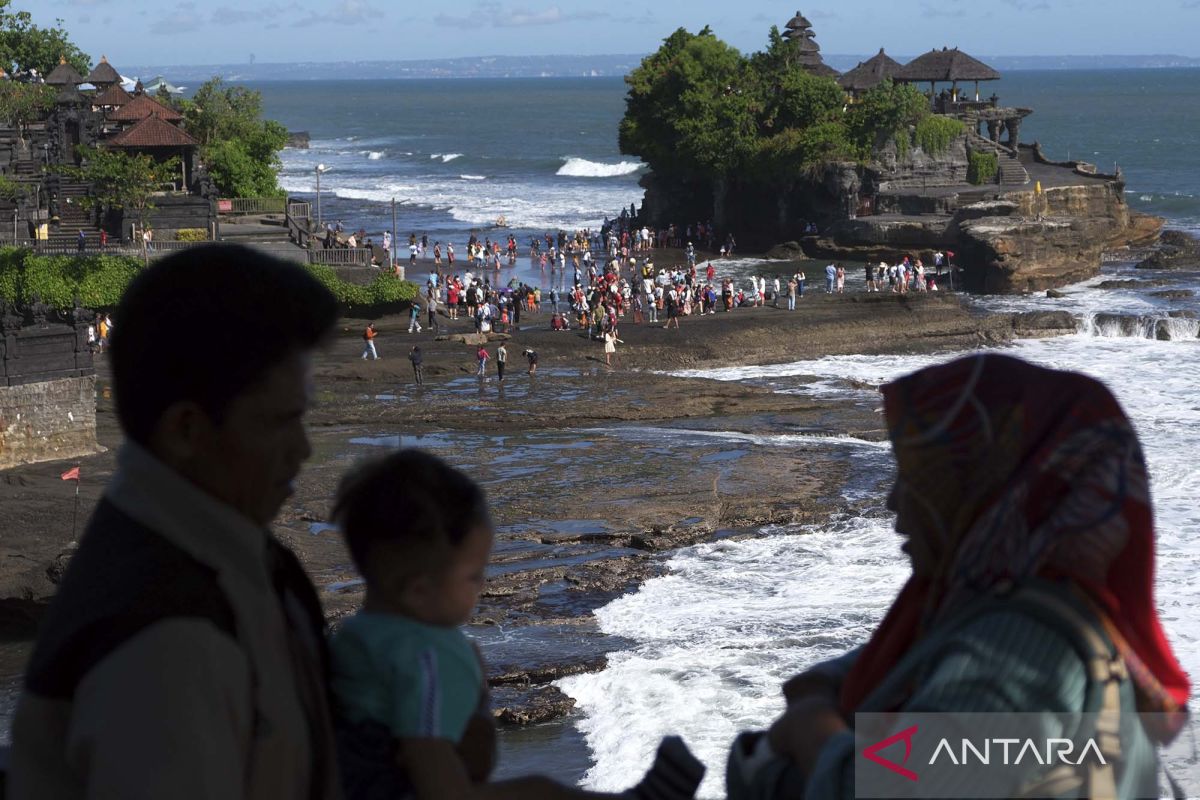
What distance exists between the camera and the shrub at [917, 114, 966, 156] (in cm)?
5169

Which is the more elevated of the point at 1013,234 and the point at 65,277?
the point at 1013,234

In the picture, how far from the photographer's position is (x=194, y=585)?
1805 mm

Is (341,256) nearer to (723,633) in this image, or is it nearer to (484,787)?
(723,633)

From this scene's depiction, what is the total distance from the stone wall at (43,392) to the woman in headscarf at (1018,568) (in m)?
20.8

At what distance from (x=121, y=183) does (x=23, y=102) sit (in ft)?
62.6

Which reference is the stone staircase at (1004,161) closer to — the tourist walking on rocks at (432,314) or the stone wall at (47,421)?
the tourist walking on rocks at (432,314)

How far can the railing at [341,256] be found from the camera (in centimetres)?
3775

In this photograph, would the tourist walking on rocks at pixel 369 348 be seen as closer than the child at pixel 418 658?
No

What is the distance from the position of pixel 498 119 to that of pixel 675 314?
131867 mm

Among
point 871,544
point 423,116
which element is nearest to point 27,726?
point 871,544

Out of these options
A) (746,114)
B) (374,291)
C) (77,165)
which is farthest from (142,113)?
(746,114)

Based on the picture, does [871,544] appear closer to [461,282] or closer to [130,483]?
[130,483]

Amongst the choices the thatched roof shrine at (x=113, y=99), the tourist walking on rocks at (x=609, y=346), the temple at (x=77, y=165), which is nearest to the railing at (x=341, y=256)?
the temple at (x=77, y=165)

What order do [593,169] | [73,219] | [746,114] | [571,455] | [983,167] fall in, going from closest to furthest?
[571,455], [73,219], [983,167], [746,114], [593,169]
